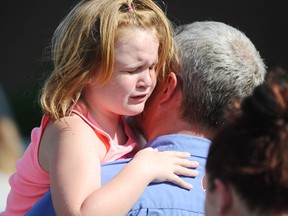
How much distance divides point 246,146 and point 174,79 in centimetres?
96

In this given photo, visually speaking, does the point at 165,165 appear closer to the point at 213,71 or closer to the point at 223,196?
the point at 213,71

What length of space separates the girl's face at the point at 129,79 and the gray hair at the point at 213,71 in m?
0.13

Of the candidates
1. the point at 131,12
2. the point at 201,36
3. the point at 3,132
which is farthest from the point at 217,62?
the point at 3,132

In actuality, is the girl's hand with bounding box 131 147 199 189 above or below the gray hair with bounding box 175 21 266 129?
below

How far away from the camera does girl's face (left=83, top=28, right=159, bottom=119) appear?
98.8 inches

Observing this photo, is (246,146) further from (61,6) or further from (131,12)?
(61,6)

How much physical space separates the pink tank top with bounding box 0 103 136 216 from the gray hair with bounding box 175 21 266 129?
0.27 m

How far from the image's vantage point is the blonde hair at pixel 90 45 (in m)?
2.50

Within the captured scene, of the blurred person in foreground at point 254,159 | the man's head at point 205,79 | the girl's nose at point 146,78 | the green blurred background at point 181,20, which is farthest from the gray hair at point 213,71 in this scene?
the green blurred background at point 181,20

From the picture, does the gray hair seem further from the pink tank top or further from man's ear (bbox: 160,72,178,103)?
the pink tank top

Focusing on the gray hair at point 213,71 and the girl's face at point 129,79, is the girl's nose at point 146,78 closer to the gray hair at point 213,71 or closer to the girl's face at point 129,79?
the girl's face at point 129,79

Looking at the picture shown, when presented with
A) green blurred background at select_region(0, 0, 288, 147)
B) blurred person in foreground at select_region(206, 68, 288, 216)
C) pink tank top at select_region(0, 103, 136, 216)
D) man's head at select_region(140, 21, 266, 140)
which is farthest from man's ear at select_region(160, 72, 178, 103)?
green blurred background at select_region(0, 0, 288, 147)

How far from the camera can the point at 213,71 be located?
103 inches

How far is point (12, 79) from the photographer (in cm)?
1005
